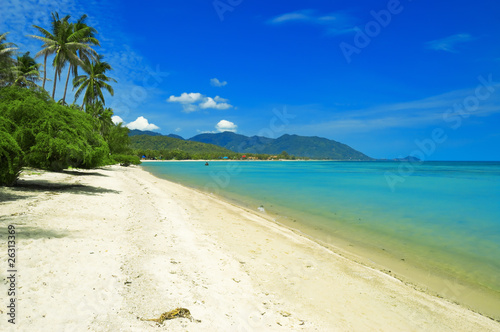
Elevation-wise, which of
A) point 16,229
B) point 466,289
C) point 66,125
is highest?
point 66,125

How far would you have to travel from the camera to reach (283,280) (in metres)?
6.01

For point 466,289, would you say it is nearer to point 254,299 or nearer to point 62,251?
point 254,299

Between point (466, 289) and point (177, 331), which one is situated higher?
point (177, 331)

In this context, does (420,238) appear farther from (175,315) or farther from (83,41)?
(83,41)

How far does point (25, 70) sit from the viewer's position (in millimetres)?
40750

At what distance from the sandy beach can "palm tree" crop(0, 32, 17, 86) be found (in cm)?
3735

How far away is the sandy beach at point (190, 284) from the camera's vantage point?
153 inches

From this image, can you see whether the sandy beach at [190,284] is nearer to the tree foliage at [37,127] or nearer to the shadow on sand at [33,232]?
the shadow on sand at [33,232]

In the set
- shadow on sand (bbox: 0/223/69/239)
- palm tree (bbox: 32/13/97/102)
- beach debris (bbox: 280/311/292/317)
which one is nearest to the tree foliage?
shadow on sand (bbox: 0/223/69/239)

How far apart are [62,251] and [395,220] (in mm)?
16091

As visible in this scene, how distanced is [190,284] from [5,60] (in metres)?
49.3

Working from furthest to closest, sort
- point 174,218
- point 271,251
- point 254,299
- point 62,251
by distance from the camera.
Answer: point 174,218, point 271,251, point 62,251, point 254,299

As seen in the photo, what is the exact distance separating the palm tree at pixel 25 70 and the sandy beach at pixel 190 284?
40897 millimetres

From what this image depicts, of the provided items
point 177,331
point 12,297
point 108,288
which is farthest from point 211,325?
point 12,297
